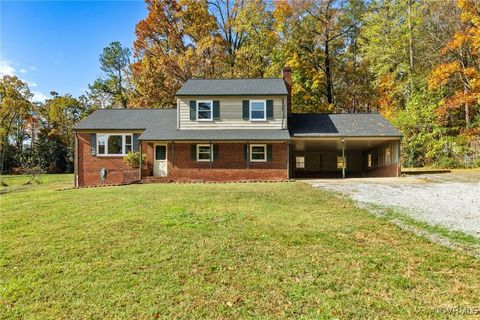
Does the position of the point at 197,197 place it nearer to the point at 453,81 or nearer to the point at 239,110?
the point at 239,110

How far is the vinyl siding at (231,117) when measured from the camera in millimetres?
20062

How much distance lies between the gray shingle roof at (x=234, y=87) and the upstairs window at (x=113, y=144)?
16.4ft

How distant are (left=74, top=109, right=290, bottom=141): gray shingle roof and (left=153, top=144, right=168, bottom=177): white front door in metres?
1.12

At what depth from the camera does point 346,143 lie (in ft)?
72.0

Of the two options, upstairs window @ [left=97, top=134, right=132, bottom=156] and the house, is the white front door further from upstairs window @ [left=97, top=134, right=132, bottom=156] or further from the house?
upstairs window @ [left=97, top=134, right=132, bottom=156]

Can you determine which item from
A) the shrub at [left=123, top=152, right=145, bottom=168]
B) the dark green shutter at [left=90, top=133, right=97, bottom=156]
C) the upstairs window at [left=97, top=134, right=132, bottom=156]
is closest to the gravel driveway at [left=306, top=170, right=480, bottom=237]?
the shrub at [left=123, top=152, right=145, bottom=168]

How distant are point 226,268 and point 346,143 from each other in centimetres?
1869

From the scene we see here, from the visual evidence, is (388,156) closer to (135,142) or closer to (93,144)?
(135,142)

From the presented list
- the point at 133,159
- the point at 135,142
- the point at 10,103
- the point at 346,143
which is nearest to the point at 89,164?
the point at 135,142

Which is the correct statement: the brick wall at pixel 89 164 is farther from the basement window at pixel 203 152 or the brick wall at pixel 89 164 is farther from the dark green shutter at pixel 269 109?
the dark green shutter at pixel 269 109

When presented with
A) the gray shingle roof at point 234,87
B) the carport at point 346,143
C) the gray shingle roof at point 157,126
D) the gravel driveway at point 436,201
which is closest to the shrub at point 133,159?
the gray shingle roof at point 157,126

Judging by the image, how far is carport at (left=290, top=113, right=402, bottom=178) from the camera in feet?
63.4

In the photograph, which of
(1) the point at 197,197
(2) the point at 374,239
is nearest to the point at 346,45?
(1) the point at 197,197

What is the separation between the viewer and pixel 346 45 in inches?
1366
